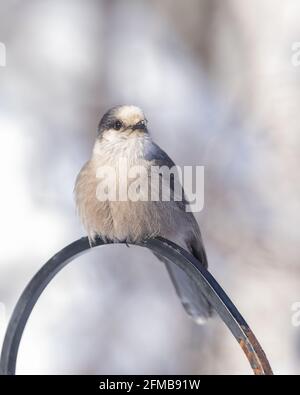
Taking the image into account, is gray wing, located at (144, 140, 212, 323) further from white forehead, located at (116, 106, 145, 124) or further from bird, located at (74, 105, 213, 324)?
white forehead, located at (116, 106, 145, 124)

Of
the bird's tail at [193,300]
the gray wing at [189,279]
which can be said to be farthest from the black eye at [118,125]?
the bird's tail at [193,300]

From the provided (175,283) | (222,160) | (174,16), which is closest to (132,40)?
(174,16)

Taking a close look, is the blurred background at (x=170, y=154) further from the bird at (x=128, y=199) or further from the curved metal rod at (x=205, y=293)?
the curved metal rod at (x=205, y=293)

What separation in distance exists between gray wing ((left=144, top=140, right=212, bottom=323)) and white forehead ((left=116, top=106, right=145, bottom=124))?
0.11 meters

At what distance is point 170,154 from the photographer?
5.49 metres

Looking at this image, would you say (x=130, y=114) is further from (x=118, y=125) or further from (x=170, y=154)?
(x=170, y=154)

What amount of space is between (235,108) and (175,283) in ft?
8.75

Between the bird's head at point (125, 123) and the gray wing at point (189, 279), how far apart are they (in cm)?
7

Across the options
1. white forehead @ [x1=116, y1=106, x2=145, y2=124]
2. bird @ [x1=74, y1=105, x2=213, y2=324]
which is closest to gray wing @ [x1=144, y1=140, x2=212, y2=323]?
bird @ [x1=74, y1=105, x2=213, y2=324]

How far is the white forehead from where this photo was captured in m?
3.14

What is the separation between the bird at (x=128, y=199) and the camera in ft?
10.3

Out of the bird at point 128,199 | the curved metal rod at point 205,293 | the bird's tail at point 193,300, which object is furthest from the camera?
the bird's tail at point 193,300

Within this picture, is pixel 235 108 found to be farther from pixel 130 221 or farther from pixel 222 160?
pixel 130 221
